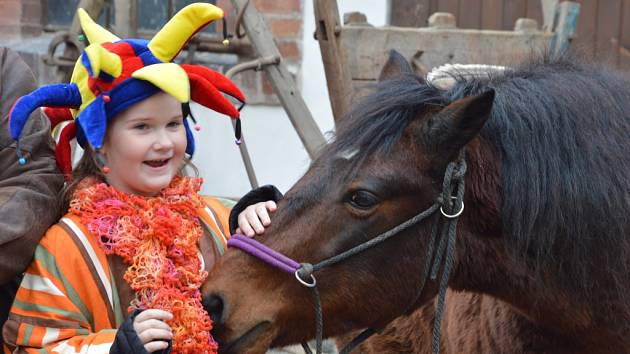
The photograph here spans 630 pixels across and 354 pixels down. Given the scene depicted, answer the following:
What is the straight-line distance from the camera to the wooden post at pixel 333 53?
3.75 meters

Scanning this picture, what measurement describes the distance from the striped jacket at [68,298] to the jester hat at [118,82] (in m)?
0.23

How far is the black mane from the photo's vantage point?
208 cm

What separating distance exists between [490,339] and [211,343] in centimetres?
79

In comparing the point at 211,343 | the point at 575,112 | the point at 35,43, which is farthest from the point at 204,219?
the point at 35,43

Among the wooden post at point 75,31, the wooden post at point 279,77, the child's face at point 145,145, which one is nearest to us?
the child's face at point 145,145

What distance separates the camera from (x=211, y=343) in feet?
6.74

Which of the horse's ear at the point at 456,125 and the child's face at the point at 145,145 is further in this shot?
→ the child's face at the point at 145,145

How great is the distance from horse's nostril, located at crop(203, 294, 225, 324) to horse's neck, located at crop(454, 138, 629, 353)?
55 cm

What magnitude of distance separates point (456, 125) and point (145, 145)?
28.9 inches

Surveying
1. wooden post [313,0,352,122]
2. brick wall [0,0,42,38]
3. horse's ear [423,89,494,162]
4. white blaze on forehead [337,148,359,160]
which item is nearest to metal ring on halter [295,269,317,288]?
white blaze on forehead [337,148,359,160]

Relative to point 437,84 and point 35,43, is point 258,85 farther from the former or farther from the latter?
point 437,84

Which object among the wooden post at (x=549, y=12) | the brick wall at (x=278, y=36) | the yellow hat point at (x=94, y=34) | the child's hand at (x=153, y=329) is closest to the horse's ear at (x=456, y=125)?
the child's hand at (x=153, y=329)

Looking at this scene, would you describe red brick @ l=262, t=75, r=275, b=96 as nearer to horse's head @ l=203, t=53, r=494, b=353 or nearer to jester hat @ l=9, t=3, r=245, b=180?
jester hat @ l=9, t=3, r=245, b=180

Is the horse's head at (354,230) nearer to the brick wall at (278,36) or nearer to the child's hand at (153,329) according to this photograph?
the child's hand at (153,329)
